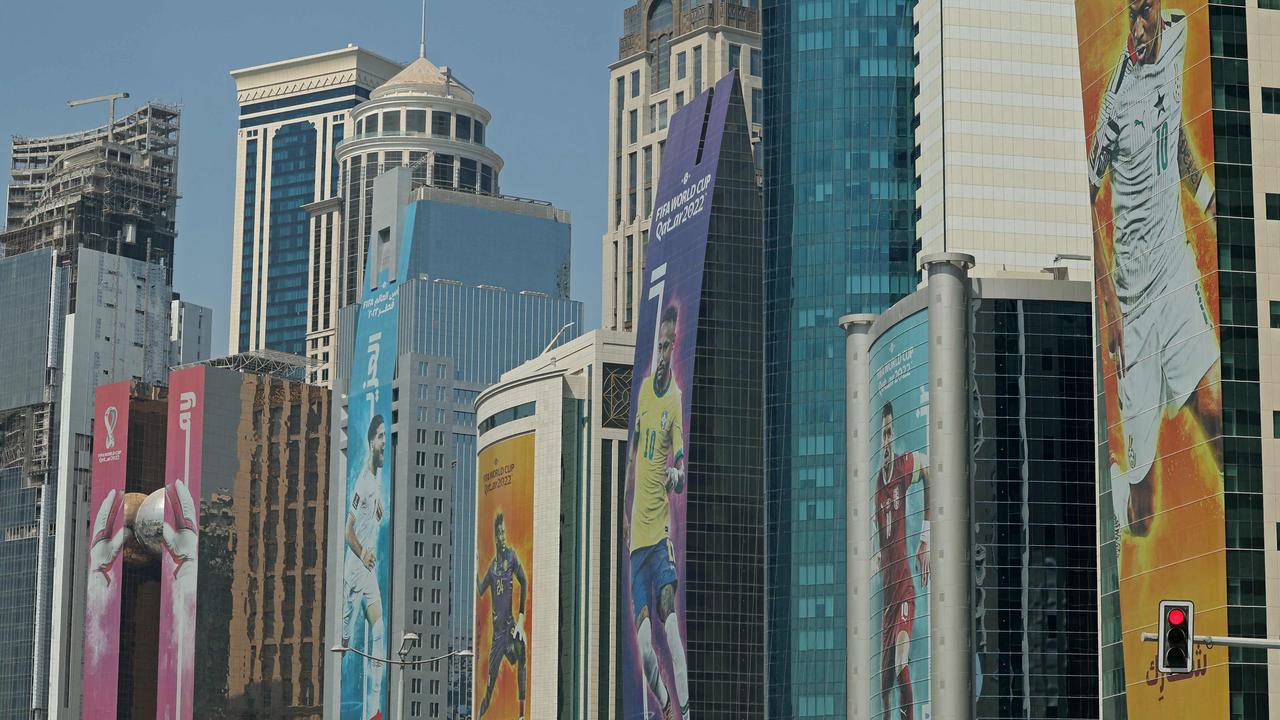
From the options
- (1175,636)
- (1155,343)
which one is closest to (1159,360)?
(1155,343)

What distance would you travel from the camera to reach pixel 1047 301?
16438 cm

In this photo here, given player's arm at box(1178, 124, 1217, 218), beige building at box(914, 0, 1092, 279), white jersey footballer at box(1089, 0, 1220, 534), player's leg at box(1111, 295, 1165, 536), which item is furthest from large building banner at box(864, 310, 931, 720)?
player's arm at box(1178, 124, 1217, 218)

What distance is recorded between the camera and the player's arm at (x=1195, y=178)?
422ft

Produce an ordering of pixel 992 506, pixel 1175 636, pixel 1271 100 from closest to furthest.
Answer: pixel 1175 636 → pixel 1271 100 → pixel 992 506

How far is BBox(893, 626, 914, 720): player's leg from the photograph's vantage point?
164m

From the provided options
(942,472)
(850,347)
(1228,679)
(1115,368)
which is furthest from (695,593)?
(1228,679)

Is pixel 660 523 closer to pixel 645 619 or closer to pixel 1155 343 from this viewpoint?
pixel 645 619

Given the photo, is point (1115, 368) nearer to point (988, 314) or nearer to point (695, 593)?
point (988, 314)

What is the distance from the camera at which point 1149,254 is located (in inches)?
5305

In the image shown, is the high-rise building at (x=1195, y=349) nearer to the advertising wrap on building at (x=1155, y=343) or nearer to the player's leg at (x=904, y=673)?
the advertising wrap on building at (x=1155, y=343)

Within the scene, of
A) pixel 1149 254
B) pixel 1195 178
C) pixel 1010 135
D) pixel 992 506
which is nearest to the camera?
pixel 1195 178

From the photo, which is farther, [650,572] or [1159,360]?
[650,572]

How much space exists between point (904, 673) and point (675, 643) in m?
32.4

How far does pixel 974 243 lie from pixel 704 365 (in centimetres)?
2607
